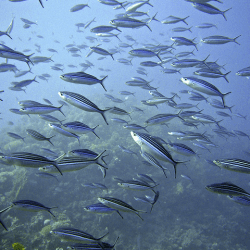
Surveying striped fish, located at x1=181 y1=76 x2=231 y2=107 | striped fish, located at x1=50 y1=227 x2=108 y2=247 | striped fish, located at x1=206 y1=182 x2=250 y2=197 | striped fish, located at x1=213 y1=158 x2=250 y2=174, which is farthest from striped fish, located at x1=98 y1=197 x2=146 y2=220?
striped fish, located at x1=181 y1=76 x2=231 y2=107

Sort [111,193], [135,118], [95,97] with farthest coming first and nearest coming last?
[95,97]
[135,118]
[111,193]

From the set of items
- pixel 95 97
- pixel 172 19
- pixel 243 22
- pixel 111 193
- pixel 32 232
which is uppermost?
pixel 243 22

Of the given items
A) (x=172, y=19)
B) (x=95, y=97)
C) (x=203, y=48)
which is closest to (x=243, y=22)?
(x=203, y=48)

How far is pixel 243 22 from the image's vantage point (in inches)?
2328

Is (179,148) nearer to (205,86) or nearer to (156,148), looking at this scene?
(205,86)

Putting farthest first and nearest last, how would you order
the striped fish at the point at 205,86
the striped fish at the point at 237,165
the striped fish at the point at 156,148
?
the striped fish at the point at 205,86
the striped fish at the point at 237,165
the striped fish at the point at 156,148

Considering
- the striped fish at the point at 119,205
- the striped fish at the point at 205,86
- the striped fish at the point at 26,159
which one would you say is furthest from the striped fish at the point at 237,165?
the striped fish at the point at 26,159

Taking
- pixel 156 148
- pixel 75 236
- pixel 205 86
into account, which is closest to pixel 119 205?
pixel 75 236

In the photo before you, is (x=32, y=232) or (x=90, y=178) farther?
(x=90, y=178)

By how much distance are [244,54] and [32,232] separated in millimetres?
134850

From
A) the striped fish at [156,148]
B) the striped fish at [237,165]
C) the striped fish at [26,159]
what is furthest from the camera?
the striped fish at [237,165]

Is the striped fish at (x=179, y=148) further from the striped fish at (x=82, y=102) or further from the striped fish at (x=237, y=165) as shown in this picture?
the striped fish at (x=82, y=102)

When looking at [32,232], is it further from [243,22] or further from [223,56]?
[223,56]

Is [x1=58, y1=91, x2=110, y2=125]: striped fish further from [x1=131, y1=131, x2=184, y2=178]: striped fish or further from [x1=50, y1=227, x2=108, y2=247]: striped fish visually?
[x1=50, y1=227, x2=108, y2=247]: striped fish
